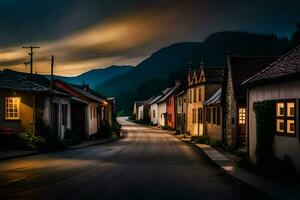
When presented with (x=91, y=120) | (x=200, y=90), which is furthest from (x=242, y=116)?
(x=91, y=120)

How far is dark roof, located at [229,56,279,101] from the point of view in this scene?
28.6m

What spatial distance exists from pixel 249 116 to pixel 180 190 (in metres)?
8.62

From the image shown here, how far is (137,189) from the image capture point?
12.6 meters

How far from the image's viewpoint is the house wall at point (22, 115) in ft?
101

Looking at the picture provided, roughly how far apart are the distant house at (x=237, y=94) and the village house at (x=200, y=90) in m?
14.0

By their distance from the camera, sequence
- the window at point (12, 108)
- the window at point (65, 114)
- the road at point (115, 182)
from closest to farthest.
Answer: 1. the road at point (115, 182)
2. the window at point (12, 108)
3. the window at point (65, 114)

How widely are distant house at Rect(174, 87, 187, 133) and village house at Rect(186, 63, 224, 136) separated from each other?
7803 millimetres

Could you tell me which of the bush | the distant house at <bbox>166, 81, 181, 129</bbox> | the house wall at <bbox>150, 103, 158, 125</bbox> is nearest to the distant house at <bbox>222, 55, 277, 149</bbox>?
Answer: the bush

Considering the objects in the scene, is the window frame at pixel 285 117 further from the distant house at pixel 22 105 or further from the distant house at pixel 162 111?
the distant house at pixel 162 111

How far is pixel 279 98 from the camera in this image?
53.0 feet

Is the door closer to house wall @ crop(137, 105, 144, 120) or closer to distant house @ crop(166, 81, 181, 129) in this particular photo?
distant house @ crop(166, 81, 181, 129)

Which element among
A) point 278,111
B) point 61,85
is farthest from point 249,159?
point 61,85

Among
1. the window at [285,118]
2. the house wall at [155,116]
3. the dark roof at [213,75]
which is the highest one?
the dark roof at [213,75]

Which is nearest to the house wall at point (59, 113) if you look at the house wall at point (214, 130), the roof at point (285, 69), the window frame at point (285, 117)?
the house wall at point (214, 130)
